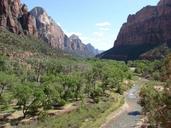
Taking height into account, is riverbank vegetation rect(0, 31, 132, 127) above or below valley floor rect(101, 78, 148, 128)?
above

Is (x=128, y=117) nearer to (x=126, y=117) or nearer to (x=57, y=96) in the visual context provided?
(x=126, y=117)

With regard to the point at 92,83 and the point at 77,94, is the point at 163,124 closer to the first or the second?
the point at 77,94

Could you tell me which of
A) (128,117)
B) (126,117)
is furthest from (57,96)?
(128,117)

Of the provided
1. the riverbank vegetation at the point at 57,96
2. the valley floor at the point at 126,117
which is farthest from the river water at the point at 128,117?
the riverbank vegetation at the point at 57,96

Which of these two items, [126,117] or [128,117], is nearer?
[128,117]

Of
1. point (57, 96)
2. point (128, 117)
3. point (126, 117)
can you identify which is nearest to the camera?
point (128, 117)

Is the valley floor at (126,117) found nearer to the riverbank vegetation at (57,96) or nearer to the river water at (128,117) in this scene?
the river water at (128,117)

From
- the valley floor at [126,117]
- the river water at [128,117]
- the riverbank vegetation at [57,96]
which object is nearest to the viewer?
the river water at [128,117]

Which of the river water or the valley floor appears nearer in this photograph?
the river water

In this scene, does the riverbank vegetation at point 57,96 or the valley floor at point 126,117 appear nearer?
the valley floor at point 126,117

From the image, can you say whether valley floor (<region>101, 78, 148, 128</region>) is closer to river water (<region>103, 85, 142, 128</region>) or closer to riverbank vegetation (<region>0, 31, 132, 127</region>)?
river water (<region>103, 85, 142, 128</region>)

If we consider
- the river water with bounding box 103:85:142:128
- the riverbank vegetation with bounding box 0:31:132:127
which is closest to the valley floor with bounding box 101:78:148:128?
the river water with bounding box 103:85:142:128

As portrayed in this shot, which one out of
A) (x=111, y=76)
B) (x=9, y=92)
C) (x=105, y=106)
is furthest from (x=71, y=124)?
(x=111, y=76)

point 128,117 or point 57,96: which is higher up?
point 57,96
